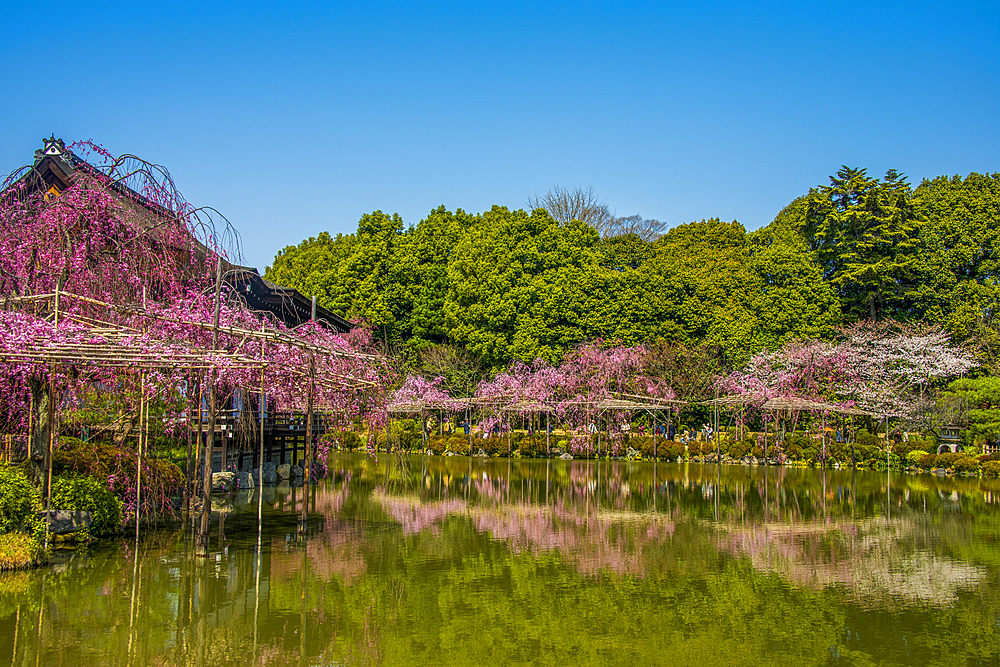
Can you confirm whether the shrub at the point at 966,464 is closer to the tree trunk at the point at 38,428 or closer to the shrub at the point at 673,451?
the shrub at the point at 673,451

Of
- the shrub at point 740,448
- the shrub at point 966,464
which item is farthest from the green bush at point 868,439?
the shrub at point 740,448

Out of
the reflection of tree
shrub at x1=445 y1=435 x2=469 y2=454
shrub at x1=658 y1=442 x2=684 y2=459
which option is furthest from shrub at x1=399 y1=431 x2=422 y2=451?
the reflection of tree

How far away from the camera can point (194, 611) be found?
9008mm

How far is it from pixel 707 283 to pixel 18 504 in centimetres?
3598

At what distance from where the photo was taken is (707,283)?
41656 millimetres

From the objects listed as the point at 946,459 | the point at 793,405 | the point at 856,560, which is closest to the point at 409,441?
the point at 793,405

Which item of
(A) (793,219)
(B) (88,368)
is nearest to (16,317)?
(B) (88,368)

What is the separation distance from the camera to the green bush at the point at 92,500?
A: 11852mm

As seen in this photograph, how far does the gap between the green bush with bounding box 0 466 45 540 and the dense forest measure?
96.9 ft

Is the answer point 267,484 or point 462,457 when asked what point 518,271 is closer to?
point 462,457

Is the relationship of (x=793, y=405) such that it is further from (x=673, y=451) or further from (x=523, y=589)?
(x=523, y=589)

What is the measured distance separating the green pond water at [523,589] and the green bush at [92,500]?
1.52 feet

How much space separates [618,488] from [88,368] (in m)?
14.8

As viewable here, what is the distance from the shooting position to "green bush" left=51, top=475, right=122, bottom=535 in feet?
38.9
